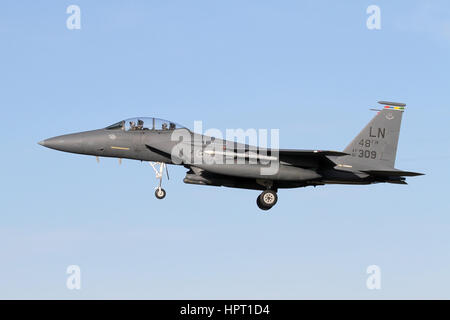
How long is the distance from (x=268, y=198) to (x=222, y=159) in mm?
2387

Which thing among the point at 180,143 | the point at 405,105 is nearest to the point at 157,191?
the point at 180,143

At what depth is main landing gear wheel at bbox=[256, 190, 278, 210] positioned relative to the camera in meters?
25.2

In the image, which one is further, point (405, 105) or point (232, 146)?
point (405, 105)

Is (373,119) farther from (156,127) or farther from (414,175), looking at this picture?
(156,127)

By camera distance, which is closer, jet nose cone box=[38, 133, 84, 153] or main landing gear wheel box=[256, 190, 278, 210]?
jet nose cone box=[38, 133, 84, 153]

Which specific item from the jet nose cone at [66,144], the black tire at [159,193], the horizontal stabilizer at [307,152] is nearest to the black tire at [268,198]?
the horizontal stabilizer at [307,152]

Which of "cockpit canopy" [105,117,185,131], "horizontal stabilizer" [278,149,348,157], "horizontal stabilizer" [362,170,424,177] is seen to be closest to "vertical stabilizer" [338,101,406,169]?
"horizontal stabilizer" [362,170,424,177]

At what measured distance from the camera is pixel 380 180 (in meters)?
25.9

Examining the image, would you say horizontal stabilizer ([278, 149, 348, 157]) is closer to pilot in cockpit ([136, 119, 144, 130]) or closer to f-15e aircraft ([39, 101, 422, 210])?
f-15e aircraft ([39, 101, 422, 210])

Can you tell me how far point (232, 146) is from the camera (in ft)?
80.5

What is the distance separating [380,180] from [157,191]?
774cm

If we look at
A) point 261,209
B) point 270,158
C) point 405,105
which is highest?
point 405,105

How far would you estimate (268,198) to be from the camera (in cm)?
2523

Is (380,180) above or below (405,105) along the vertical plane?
below
